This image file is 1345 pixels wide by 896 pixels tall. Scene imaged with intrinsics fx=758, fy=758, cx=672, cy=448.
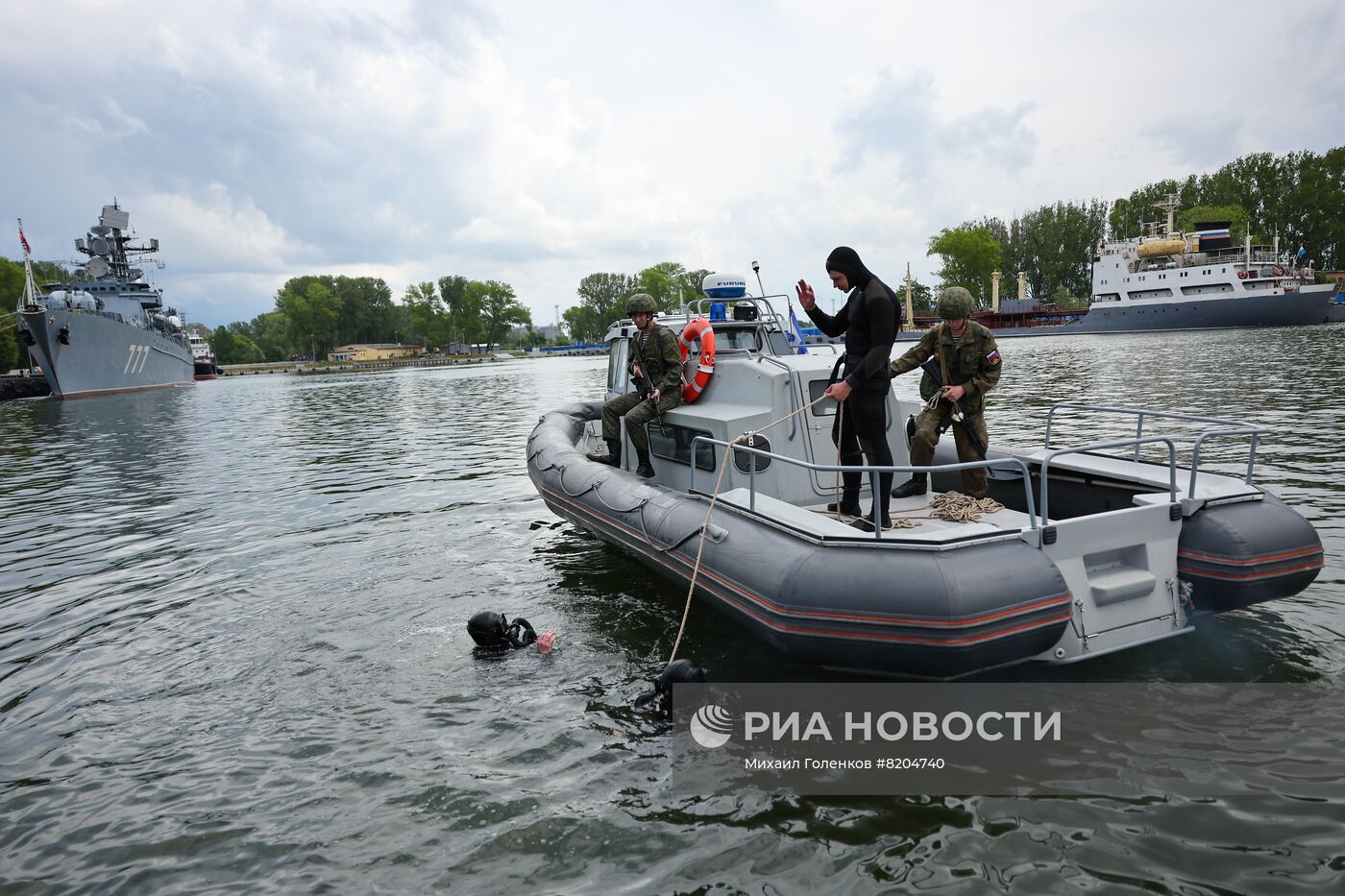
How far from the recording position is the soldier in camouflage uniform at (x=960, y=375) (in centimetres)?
613

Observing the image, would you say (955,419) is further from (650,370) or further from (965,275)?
(965,275)

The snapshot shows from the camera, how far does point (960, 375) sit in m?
6.26

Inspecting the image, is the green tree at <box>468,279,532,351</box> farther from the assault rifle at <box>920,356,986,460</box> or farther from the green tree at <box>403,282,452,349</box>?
the assault rifle at <box>920,356,986,460</box>

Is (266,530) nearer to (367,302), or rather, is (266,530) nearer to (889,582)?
(889,582)

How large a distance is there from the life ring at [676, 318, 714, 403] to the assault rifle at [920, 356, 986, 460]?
2.06 m

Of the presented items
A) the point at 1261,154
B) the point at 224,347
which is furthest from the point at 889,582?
the point at 224,347

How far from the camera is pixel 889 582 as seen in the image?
429 cm

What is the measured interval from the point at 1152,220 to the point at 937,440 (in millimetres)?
93904

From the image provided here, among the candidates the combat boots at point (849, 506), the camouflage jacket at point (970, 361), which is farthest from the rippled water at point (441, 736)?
the camouflage jacket at point (970, 361)

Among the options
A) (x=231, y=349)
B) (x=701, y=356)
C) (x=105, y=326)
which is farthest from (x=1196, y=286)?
(x=231, y=349)

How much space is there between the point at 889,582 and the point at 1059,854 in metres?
1.47

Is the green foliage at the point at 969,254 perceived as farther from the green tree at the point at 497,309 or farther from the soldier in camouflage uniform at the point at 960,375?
the soldier in camouflage uniform at the point at 960,375

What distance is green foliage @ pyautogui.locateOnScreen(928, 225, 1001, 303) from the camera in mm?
89125

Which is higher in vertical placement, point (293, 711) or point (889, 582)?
point (889, 582)
